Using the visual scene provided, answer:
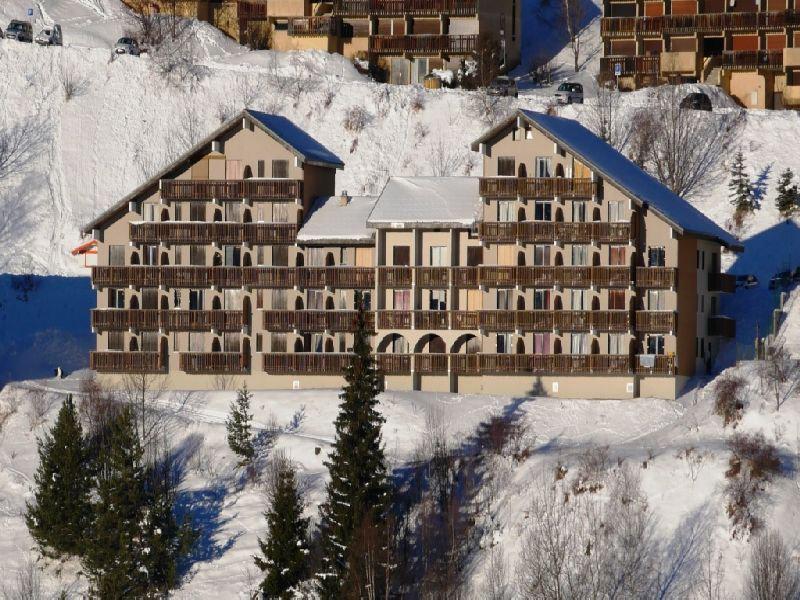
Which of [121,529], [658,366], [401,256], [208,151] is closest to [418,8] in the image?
[208,151]

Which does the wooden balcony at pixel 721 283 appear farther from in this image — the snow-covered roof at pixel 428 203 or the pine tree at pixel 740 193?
the pine tree at pixel 740 193

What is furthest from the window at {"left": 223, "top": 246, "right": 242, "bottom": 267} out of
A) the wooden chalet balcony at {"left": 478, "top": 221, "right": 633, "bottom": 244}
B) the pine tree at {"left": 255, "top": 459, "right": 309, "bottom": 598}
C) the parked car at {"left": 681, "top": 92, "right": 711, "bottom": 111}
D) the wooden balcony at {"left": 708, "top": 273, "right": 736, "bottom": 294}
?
the parked car at {"left": 681, "top": 92, "right": 711, "bottom": 111}

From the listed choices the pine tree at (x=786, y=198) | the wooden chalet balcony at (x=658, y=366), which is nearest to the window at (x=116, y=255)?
the wooden chalet balcony at (x=658, y=366)

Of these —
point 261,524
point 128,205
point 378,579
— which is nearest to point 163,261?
point 128,205

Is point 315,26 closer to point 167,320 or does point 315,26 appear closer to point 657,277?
point 167,320

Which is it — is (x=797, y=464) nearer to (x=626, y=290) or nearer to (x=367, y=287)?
(x=626, y=290)

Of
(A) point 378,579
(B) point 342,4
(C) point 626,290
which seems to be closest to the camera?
(A) point 378,579
